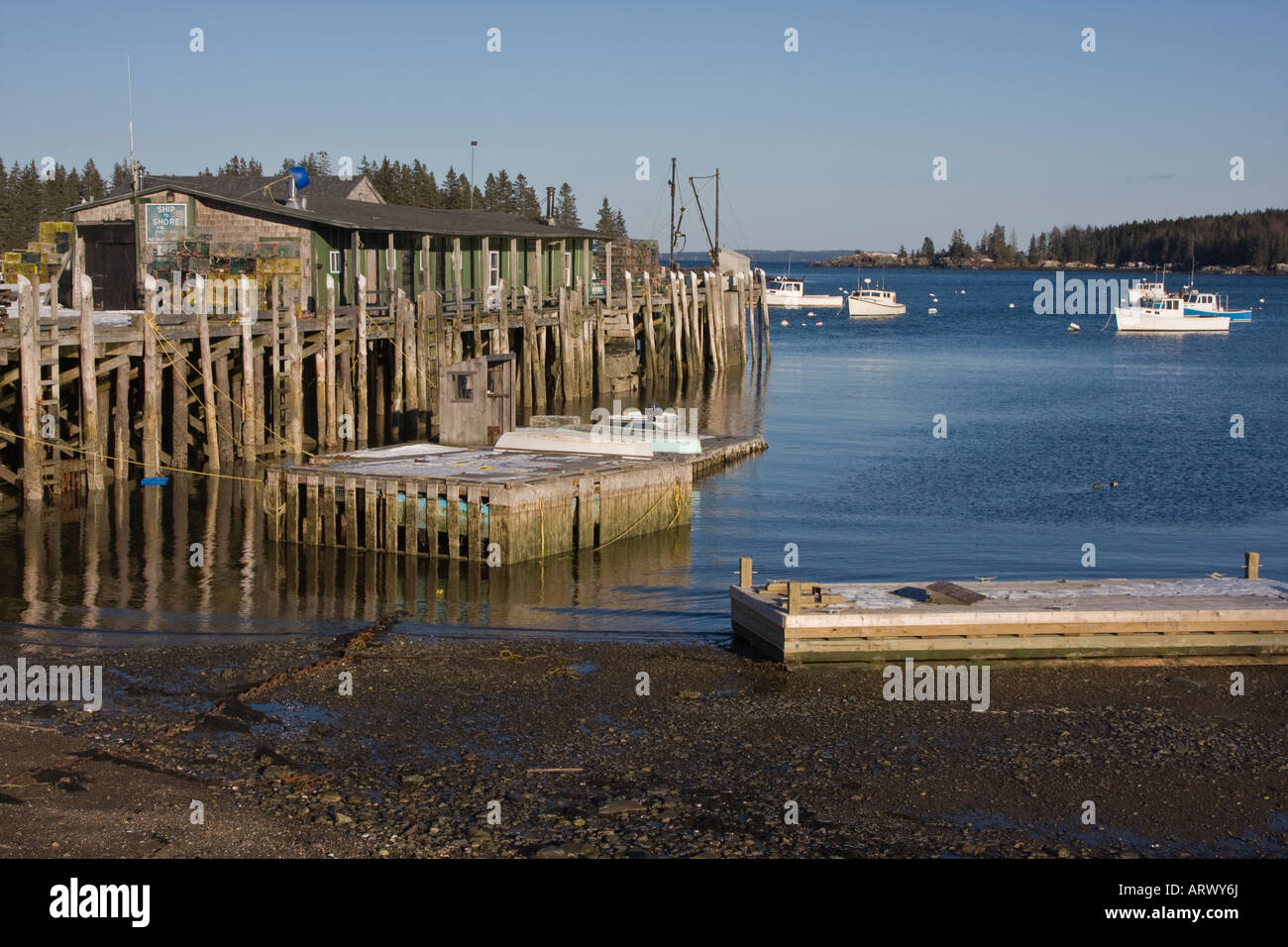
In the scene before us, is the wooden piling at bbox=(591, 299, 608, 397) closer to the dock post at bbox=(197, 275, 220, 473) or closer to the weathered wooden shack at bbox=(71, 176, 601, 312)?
the weathered wooden shack at bbox=(71, 176, 601, 312)

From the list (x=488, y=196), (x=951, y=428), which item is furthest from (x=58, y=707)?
(x=488, y=196)

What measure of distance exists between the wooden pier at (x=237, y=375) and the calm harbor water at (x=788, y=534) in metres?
1.73

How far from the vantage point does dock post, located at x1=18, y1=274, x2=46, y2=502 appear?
23.8 m

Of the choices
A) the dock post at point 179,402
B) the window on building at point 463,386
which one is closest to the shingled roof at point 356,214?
the dock post at point 179,402

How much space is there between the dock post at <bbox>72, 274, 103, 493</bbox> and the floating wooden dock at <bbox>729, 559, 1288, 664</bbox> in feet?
47.5

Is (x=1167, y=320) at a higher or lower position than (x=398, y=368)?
higher

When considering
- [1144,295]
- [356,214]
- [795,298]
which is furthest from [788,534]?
[795,298]

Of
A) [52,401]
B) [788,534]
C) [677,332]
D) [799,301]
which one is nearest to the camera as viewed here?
[52,401]

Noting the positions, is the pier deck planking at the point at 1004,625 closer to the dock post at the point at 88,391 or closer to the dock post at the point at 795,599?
the dock post at the point at 795,599

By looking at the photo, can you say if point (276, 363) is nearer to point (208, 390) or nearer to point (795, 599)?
point (208, 390)

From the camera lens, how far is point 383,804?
37.5ft

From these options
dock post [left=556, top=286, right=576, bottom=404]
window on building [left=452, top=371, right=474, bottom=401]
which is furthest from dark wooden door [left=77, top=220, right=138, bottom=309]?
window on building [left=452, top=371, right=474, bottom=401]

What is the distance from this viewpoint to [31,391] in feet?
79.2

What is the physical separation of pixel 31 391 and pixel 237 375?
8.34m
